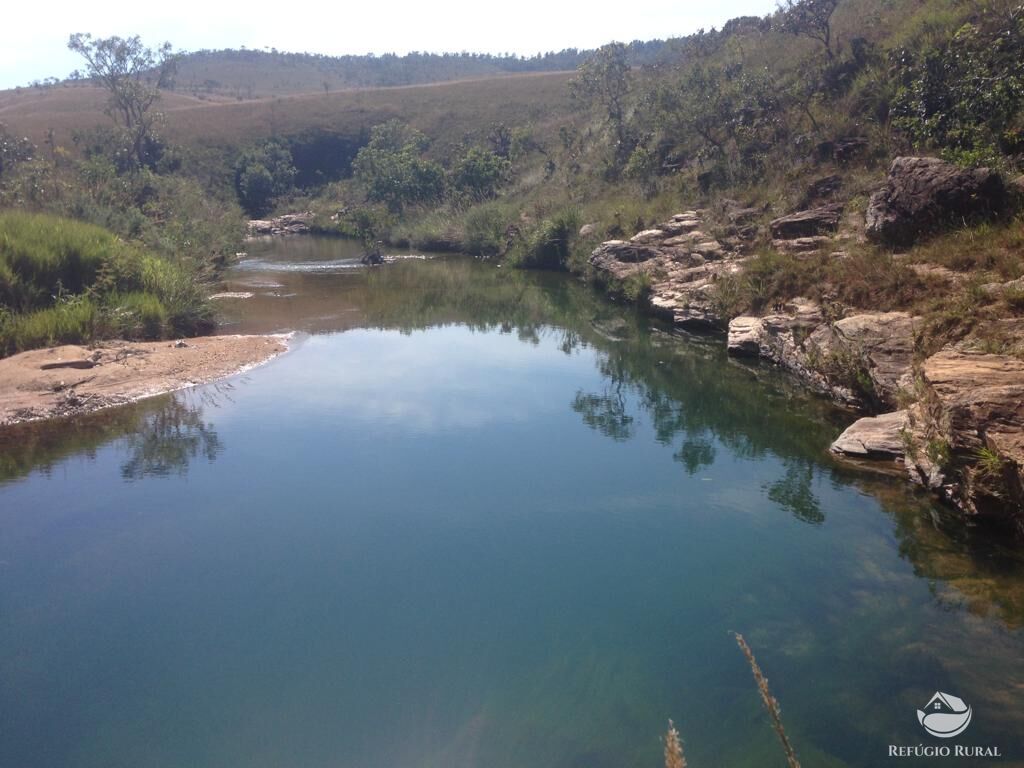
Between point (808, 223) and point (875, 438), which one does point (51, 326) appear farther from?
point (808, 223)

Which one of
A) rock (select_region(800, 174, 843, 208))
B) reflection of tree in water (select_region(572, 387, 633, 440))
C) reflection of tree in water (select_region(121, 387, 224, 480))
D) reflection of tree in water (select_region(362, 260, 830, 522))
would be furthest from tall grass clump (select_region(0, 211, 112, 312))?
rock (select_region(800, 174, 843, 208))

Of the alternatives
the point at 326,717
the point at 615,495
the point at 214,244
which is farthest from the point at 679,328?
the point at 214,244

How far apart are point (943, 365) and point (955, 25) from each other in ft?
56.2

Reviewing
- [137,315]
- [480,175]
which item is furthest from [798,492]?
[480,175]

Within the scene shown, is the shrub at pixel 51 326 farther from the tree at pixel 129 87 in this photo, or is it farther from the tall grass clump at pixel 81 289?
the tree at pixel 129 87

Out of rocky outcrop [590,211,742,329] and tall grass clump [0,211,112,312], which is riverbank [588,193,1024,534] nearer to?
rocky outcrop [590,211,742,329]

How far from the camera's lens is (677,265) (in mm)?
22172

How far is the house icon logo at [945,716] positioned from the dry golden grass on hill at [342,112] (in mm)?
51836

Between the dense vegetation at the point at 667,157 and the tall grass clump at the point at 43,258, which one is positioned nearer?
the tall grass clump at the point at 43,258

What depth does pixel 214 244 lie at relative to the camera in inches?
1129

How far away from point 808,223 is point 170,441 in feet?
51.1

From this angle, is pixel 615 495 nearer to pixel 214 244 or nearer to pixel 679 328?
pixel 679 328

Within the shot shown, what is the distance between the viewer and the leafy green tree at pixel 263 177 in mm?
53812

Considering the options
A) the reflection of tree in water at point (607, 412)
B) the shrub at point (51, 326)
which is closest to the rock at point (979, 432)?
the reflection of tree in water at point (607, 412)
